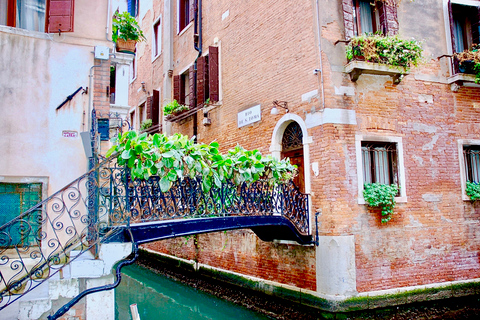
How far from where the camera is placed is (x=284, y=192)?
7375mm

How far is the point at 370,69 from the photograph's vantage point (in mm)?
7445

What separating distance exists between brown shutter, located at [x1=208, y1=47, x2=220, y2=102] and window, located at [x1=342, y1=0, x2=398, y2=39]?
4.15 m

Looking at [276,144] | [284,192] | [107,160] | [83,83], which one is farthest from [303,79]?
[107,160]

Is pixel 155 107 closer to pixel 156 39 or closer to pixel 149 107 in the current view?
pixel 149 107

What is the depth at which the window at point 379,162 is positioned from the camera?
784 centimetres

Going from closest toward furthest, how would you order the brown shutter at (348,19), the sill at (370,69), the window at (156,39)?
the sill at (370,69) → the brown shutter at (348,19) → the window at (156,39)

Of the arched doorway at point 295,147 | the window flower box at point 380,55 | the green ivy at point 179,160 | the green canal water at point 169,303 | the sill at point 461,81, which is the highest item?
the window flower box at point 380,55

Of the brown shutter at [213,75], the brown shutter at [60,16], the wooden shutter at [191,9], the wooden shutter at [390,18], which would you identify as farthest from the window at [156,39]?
the wooden shutter at [390,18]

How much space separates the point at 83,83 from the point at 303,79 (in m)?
4.04

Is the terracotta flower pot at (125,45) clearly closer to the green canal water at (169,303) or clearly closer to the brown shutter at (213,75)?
the brown shutter at (213,75)

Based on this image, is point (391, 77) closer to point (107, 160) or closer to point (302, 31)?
point (302, 31)

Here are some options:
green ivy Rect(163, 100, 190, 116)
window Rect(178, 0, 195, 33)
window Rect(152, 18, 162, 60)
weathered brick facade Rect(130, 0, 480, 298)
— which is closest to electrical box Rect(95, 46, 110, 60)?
weathered brick facade Rect(130, 0, 480, 298)

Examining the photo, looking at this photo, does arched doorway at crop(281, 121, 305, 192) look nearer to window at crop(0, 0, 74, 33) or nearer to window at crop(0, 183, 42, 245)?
window at crop(0, 0, 74, 33)

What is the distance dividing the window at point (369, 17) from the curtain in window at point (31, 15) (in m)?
5.23
